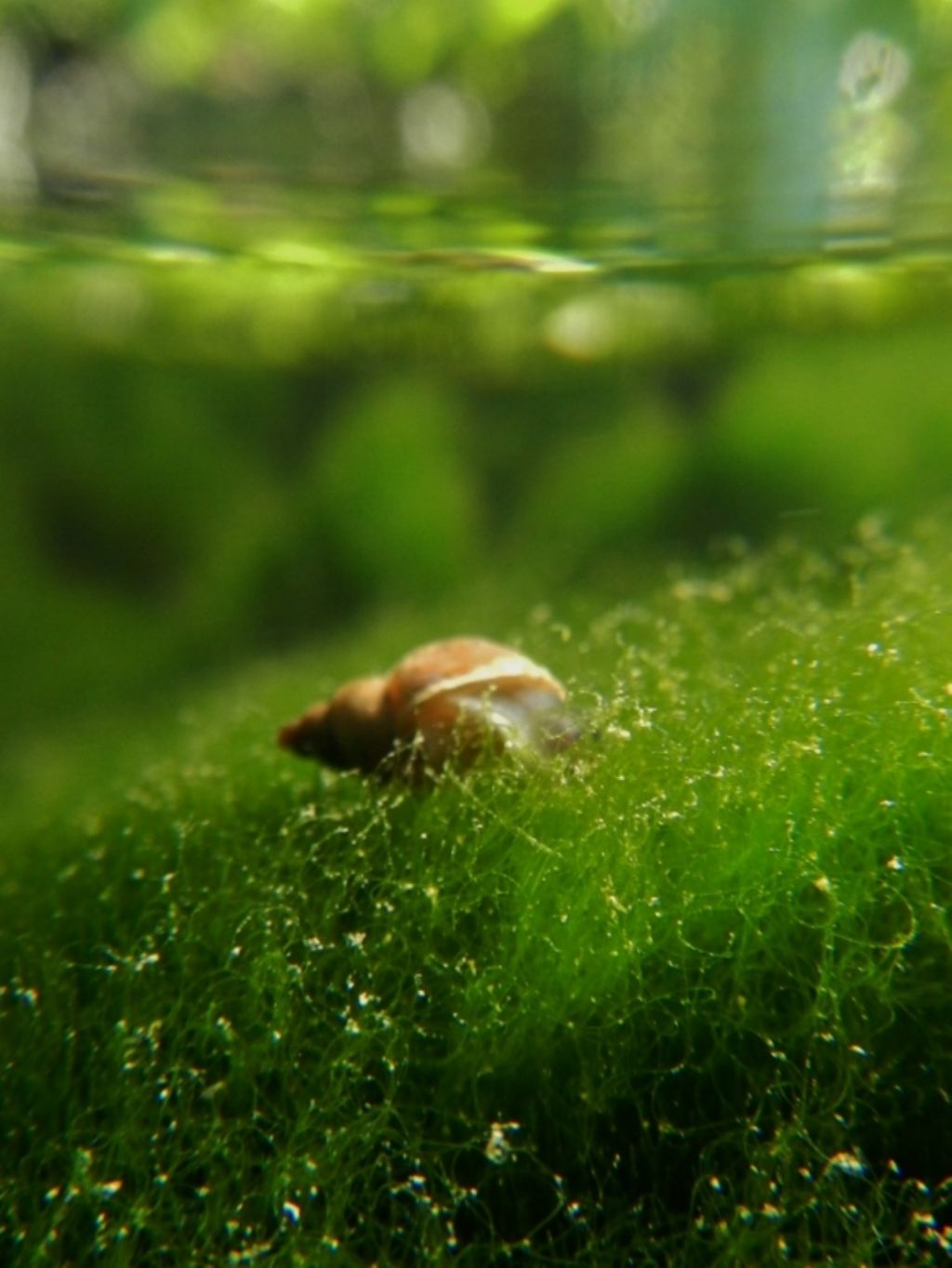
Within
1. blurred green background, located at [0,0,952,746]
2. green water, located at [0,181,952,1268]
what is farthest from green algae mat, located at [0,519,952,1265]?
blurred green background, located at [0,0,952,746]

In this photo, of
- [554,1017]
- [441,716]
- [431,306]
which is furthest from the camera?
[431,306]

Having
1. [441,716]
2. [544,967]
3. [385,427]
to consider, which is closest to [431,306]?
[385,427]

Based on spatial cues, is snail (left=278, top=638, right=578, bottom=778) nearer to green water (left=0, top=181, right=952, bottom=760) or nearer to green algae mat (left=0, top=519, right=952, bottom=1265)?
green algae mat (left=0, top=519, right=952, bottom=1265)

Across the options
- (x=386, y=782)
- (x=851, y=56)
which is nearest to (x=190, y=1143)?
(x=386, y=782)

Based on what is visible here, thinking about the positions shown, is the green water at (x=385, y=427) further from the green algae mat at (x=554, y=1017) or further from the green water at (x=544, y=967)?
the green algae mat at (x=554, y=1017)

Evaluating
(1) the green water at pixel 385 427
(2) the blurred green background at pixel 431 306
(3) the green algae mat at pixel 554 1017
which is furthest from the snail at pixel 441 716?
(1) the green water at pixel 385 427

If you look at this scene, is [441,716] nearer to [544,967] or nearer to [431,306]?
[544,967]
